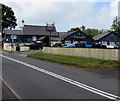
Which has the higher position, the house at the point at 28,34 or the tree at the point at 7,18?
the tree at the point at 7,18

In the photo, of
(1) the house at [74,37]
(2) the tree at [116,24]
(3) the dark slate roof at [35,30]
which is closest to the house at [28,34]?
(3) the dark slate roof at [35,30]

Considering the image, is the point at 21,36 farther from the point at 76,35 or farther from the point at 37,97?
the point at 37,97

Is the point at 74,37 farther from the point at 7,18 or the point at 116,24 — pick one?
the point at 116,24

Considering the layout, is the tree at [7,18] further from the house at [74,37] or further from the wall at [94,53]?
the wall at [94,53]

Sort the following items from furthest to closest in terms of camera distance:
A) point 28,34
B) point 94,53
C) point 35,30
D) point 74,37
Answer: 1. point 35,30
2. point 28,34
3. point 74,37
4. point 94,53

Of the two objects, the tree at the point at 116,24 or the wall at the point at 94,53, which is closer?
the wall at the point at 94,53

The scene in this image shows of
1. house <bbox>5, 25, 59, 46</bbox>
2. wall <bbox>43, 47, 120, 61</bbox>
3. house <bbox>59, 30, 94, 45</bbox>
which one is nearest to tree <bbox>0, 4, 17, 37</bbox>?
house <bbox>5, 25, 59, 46</bbox>

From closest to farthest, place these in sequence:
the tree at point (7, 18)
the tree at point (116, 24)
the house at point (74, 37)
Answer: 1. the tree at point (116, 24)
2. the house at point (74, 37)
3. the tree at point (7, 18)

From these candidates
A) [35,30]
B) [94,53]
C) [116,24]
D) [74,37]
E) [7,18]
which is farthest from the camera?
[7,18]

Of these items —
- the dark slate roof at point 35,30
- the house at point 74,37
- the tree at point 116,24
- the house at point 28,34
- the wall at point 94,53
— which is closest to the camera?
the wall at point 94,53

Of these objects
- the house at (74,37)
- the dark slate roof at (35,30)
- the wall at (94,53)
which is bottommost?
the wall at (94,53)

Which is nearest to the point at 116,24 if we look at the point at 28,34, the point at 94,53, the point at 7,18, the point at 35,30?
the point at 94,53

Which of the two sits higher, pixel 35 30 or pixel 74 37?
pixel 35 30

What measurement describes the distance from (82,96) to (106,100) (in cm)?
90
